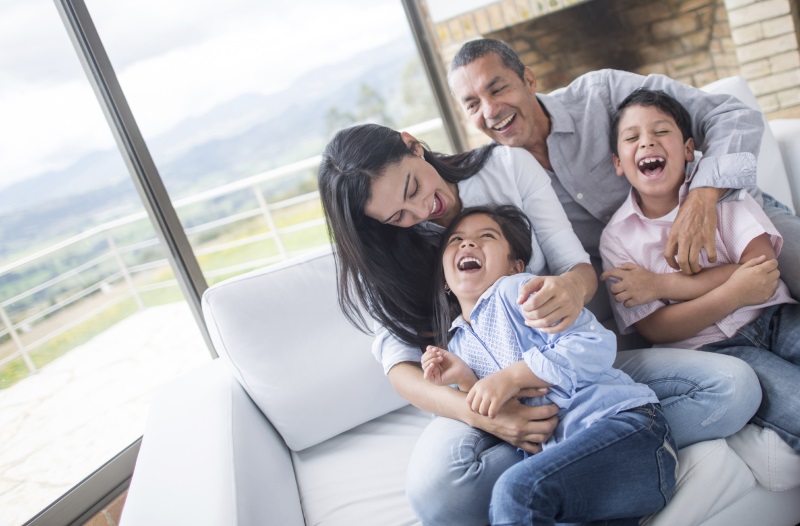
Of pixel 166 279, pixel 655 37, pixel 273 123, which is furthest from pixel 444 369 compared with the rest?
pixel 273 123

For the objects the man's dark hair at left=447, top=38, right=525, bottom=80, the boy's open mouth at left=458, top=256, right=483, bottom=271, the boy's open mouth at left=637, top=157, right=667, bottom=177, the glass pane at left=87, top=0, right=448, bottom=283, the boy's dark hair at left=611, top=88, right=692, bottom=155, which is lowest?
the boy's open mouth at left=458, top=256, right=483, bottom=271

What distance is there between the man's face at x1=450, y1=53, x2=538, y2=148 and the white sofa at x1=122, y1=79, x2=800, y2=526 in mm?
550

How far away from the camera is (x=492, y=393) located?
1.07 meters

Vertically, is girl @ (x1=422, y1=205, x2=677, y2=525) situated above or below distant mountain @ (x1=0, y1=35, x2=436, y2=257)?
below

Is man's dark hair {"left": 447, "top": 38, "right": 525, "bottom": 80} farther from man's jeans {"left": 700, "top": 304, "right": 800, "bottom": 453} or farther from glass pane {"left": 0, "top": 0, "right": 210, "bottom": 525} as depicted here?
glass pane {"left": 0, "top": 0, "right": 210, "bottom": 525}

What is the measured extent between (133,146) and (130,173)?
89 mm

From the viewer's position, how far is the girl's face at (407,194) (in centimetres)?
125

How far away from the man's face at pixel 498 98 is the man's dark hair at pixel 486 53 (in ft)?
0.04

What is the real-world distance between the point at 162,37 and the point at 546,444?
241 inches

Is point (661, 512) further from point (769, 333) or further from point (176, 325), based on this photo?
point (176, 325)

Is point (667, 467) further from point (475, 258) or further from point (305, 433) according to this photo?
point (305, 433)

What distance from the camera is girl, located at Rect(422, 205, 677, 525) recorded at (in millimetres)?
963

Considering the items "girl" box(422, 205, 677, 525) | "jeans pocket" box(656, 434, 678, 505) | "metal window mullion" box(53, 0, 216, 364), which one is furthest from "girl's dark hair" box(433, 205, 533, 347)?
"metal window mullion" box(53, 0, 216, 364)

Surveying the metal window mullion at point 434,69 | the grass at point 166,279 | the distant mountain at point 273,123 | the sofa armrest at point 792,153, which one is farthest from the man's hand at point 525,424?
the distant mountain at point 273,123
